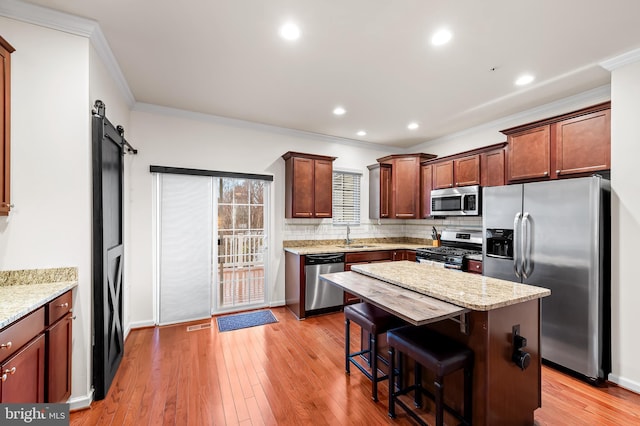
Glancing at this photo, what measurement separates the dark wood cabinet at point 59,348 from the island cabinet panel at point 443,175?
476 cm

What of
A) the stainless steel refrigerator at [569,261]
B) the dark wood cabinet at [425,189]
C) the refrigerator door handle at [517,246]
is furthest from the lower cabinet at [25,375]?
the dark wood cabinet at [425,189]

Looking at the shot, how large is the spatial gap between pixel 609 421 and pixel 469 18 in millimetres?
3121

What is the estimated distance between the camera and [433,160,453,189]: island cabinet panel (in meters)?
4.44

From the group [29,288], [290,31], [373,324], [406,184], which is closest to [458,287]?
[373,324]

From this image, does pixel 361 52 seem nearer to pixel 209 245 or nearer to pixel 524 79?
pixel 524 79

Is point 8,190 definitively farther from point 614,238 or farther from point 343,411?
point 614,238

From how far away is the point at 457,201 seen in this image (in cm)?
426

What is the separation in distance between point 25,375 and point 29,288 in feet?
1.92

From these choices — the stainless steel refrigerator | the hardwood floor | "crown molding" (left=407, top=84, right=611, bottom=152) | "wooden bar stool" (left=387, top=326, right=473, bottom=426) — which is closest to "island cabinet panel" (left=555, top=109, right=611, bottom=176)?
the stainless steel refrigerator

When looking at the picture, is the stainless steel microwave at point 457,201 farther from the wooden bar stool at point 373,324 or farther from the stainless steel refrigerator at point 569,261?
the wooden bar stool at point 373,324

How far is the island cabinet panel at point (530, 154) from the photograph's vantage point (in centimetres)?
310

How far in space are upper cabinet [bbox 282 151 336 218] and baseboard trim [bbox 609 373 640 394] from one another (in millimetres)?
3595

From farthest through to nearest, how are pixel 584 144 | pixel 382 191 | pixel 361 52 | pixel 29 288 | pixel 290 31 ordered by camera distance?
1. pixel 382 191
2. pixel 584 144
3. pixel 361 52
4. pixel 290 31
5. pixel 29 288

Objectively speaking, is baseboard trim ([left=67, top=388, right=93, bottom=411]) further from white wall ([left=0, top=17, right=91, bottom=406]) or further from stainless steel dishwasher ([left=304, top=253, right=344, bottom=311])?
stainless steel dishwasher ([left=304, top=253, right=344, bottom=311])
